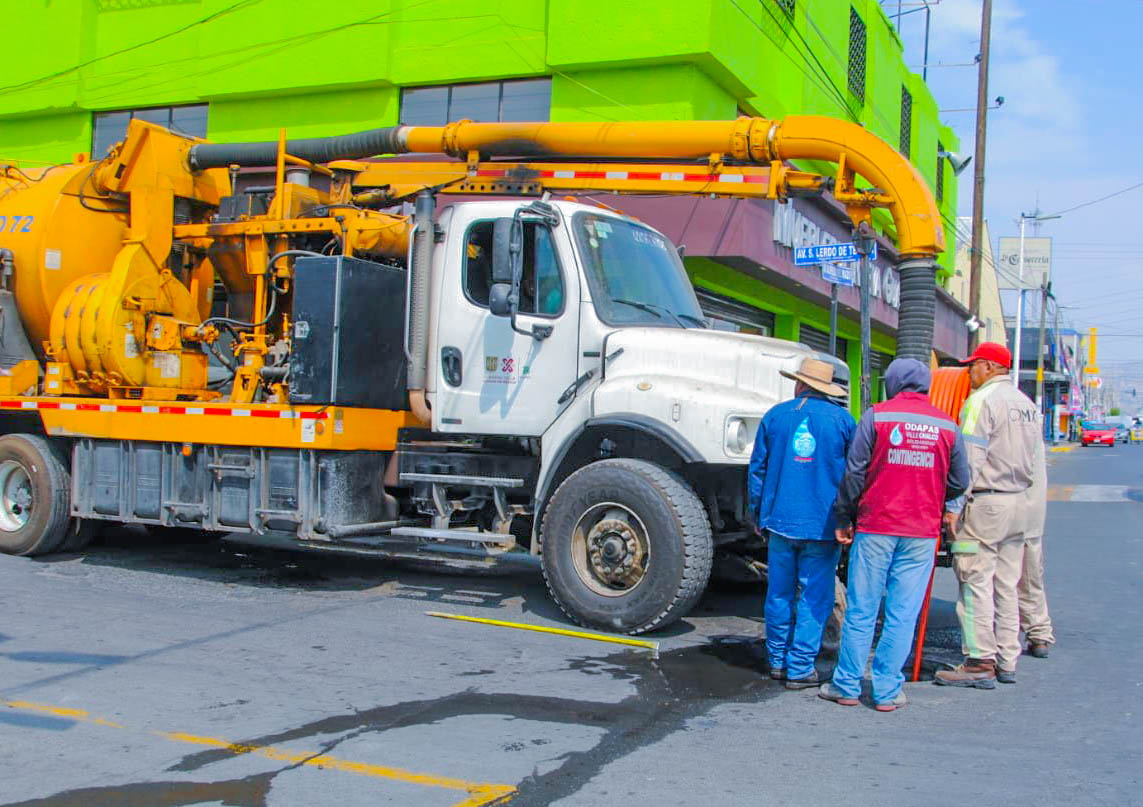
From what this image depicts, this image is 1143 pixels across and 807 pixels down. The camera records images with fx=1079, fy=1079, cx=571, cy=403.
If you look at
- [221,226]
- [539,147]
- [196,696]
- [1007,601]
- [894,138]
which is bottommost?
[196,696]

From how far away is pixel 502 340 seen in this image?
7.89m

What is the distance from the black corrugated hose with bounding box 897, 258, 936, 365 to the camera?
7.82 meters

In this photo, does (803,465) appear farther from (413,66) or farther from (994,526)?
(413,66)

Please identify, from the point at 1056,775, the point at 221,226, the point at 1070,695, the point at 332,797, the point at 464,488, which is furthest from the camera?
the point at 221,226

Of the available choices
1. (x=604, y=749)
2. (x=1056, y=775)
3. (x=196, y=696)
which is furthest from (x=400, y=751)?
(x=1056, y=775)

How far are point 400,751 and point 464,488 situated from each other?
139 inches

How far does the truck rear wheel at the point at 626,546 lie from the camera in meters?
6.79

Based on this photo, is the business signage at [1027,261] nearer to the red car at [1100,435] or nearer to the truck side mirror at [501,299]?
the red car at [1100,435]

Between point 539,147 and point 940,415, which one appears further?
point 539,147

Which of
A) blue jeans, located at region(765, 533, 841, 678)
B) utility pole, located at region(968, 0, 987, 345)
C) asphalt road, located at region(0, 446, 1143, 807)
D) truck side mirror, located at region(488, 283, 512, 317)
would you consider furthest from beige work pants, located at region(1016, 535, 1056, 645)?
utility pole, located at region(968, 0, 987, 345)

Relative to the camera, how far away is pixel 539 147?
345 inches

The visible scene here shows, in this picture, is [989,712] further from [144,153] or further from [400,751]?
[144,153]

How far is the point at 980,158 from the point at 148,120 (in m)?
16.1

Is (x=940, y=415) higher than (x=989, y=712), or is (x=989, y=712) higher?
(x=940, y=415)
